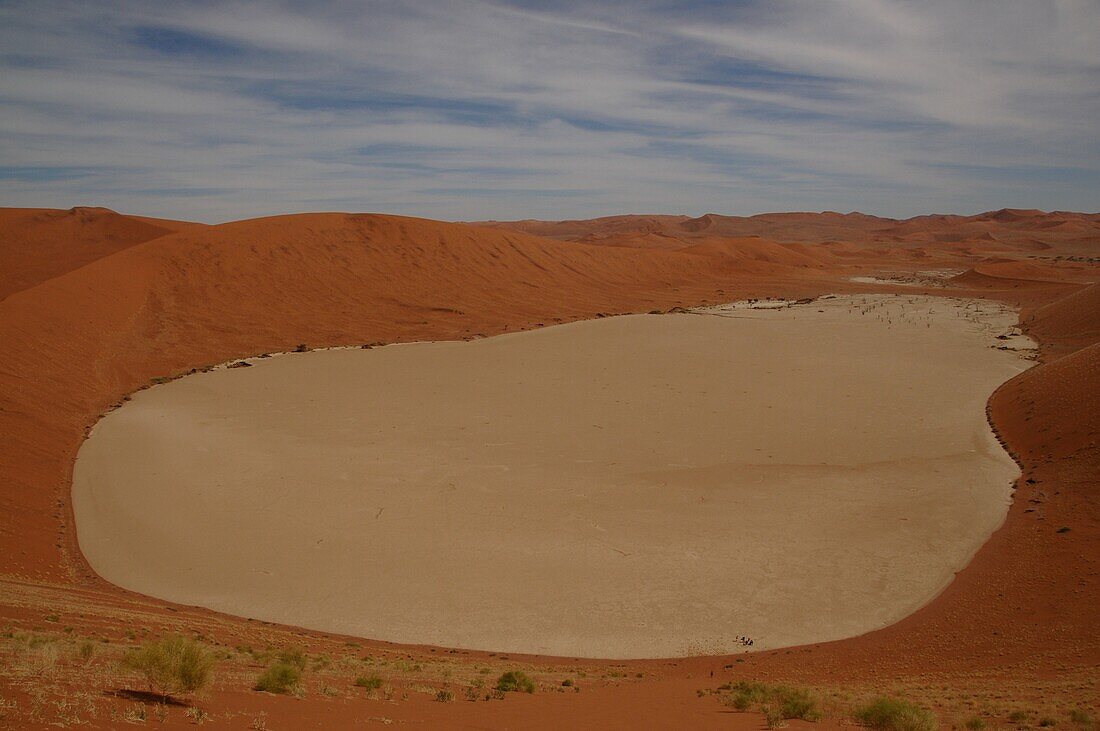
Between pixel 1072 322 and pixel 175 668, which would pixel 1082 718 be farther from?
pixel 1072 322

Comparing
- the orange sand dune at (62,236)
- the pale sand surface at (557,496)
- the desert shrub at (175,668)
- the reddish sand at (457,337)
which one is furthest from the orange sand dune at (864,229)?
the desert shrub at (175,668)

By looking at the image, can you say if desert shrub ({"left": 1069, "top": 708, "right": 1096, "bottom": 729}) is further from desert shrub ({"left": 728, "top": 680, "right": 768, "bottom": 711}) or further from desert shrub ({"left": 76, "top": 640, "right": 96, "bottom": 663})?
desert shrub ({"left": 76, "top": 640, "right": 96, "bottom": 663})

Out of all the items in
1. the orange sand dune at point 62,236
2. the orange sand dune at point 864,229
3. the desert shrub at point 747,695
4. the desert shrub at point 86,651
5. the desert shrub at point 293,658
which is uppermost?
the orange sand dune at point 864,229

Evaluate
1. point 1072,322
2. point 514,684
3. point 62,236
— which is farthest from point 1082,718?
point 62,236

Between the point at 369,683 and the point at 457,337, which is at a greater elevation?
the point at 457,337

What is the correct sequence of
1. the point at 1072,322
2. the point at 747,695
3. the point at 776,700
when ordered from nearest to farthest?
the point at 776,700 → the point at 747,695 → the point at 1072,322

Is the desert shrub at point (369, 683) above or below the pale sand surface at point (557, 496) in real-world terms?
below

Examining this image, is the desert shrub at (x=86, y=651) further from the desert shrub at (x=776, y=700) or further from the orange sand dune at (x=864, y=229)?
the orange sand dune at (x=864, y=229)

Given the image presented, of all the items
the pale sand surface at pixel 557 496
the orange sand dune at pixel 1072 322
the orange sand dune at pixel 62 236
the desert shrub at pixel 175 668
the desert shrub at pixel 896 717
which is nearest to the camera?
the desert shrub at pixel 175 668
